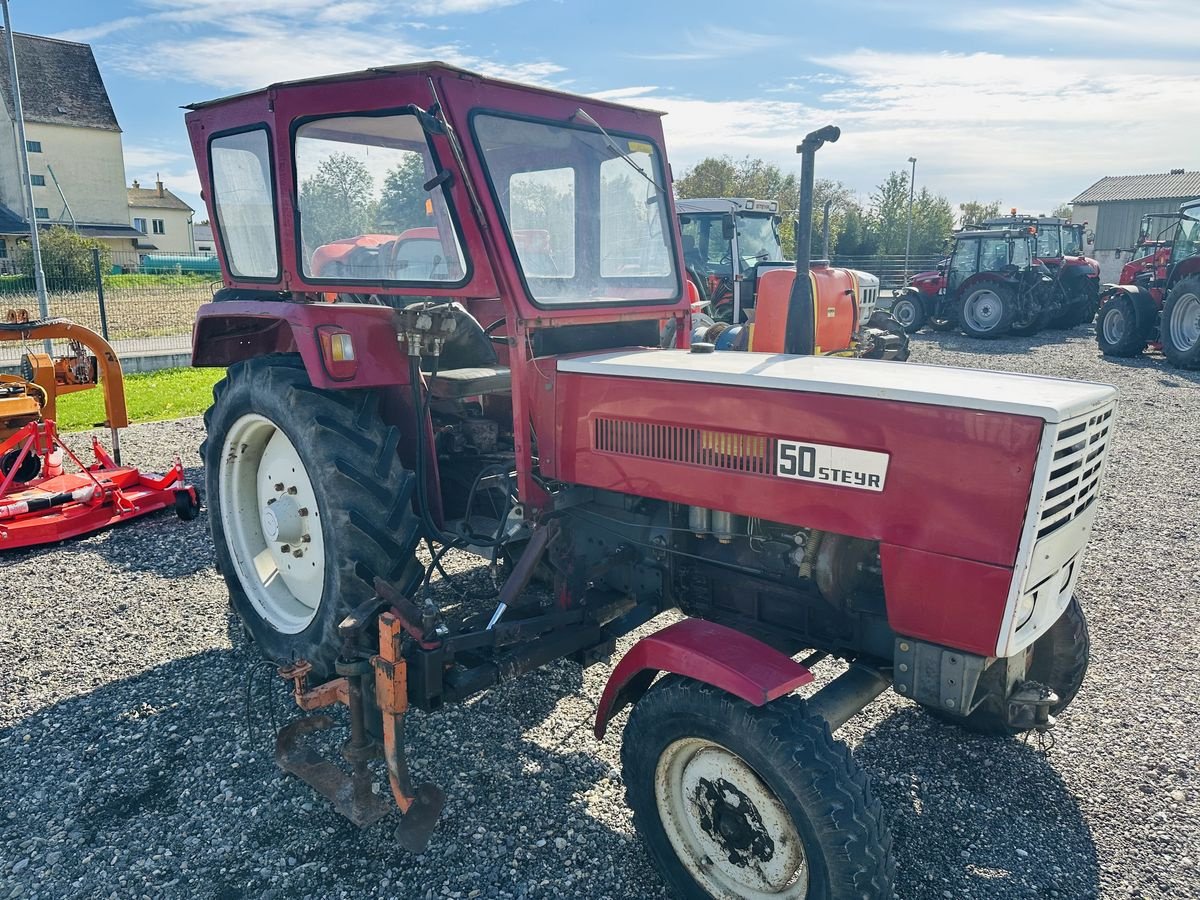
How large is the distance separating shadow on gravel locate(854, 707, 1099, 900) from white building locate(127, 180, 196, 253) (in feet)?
164

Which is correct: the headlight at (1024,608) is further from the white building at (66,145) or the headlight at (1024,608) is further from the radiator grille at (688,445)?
the white building at (66,145)

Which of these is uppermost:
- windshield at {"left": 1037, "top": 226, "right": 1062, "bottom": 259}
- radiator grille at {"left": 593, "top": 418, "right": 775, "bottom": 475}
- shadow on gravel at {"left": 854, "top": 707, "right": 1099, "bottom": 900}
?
windshield at {"left": 1037, "top": 226, "right": 1062, "bottom": 259}

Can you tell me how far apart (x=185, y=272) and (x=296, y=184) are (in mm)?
20534

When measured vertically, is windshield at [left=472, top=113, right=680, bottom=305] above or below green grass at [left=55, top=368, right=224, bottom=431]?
above

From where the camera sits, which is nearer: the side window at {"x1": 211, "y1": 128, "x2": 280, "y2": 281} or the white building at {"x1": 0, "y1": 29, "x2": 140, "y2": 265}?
the side window at {"x1": 211, "y1": 128, "x2": 280, "y2": 281}

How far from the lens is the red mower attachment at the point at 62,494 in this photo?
519 centimetres

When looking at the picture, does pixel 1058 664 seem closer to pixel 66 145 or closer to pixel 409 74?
pixel 409 74

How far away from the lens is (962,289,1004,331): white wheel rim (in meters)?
17.0

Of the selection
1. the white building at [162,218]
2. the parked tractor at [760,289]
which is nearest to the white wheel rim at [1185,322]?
the parked tractor at [760,289]

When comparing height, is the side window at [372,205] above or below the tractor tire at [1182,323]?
above

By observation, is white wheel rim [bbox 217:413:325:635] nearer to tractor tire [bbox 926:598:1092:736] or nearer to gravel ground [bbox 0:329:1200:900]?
gravel ground [bbox 0:329:1200:900]

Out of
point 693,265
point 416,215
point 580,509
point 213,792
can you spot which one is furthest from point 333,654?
point 693,265

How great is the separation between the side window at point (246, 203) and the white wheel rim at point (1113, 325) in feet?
48.6

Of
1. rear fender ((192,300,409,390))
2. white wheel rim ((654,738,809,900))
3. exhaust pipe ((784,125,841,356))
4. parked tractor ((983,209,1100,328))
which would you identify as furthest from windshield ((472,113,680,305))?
parked tractor ((983,209,1100,328))
